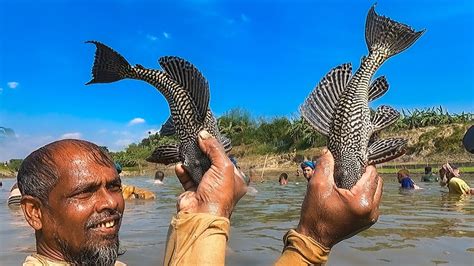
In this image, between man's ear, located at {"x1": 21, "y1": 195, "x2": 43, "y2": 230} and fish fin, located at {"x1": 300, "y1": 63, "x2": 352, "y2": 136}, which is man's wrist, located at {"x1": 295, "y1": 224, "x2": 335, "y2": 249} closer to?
fish fin, located at {"x1": 300, "y1": 63, "x2": 352, "y2": 136}

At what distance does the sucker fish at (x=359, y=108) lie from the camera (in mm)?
2871

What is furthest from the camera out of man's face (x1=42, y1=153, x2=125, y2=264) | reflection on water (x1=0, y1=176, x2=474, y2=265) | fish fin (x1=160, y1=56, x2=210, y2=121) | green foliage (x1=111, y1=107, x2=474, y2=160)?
green foliage (x1=111, y1=107, x2=474, y2=160)

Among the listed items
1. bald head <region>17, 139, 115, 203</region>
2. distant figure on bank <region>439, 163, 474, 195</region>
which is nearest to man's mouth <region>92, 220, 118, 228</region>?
bald head <region>17, 139, 115, 203</region>

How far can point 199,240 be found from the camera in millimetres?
2172

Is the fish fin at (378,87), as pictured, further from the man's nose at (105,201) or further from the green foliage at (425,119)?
the green foliage at (425,119)

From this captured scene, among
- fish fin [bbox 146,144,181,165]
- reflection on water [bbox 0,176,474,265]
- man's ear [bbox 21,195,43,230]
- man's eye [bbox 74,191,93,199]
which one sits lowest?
reflection on water [bbox 0,176,474,265]

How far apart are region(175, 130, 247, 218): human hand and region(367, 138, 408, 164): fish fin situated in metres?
1.08

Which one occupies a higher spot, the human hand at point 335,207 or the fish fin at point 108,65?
the fish fin at point 108,65

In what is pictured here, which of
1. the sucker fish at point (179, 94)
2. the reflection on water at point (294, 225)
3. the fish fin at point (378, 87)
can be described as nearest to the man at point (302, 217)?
the sucker fish at point (179, 94)

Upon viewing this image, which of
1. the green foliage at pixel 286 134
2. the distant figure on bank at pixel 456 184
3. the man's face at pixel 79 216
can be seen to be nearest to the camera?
the man's face at pixel 79 216

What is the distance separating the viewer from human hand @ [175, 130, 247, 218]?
2.31 metres

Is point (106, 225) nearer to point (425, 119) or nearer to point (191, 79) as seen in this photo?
point (191, 79)

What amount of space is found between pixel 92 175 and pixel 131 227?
5994mm

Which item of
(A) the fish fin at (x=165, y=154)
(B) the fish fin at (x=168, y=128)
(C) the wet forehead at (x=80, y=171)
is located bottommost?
(C) the wet forehead at (x=80, y=171)
